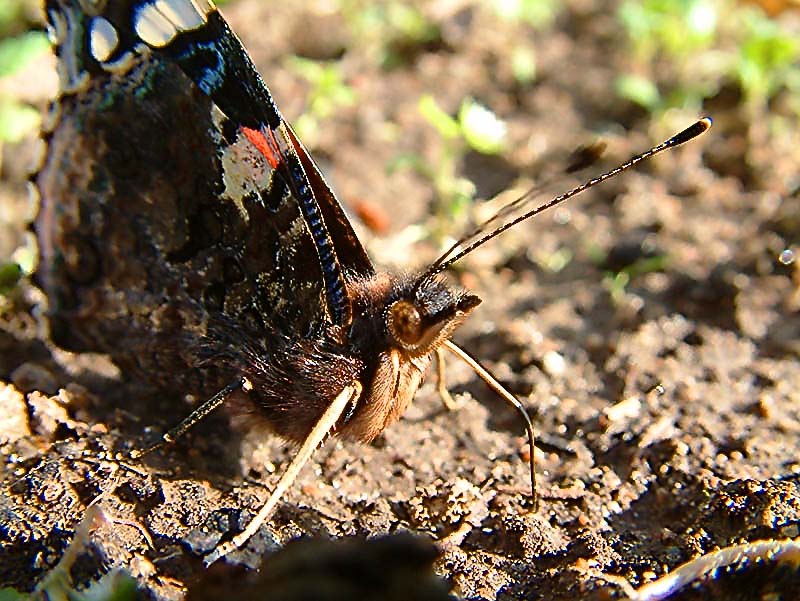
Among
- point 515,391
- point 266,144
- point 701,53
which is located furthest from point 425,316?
point 701,53

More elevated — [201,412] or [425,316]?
[425,316]

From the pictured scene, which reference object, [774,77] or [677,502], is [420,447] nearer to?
[677,502]

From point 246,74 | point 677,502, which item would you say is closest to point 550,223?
point 677,502

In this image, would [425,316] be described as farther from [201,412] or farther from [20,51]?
[20,51]

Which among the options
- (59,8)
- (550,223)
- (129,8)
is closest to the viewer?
(129,8)

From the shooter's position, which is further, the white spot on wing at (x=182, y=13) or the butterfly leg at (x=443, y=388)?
the butterfly leg at (x=443, y=388)

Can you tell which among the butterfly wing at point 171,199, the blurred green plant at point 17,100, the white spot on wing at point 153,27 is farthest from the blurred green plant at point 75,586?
the blurred green plant at point 17,100

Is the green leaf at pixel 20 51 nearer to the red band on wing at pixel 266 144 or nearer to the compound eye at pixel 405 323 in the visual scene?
the red band on wing at pixel 266 144
